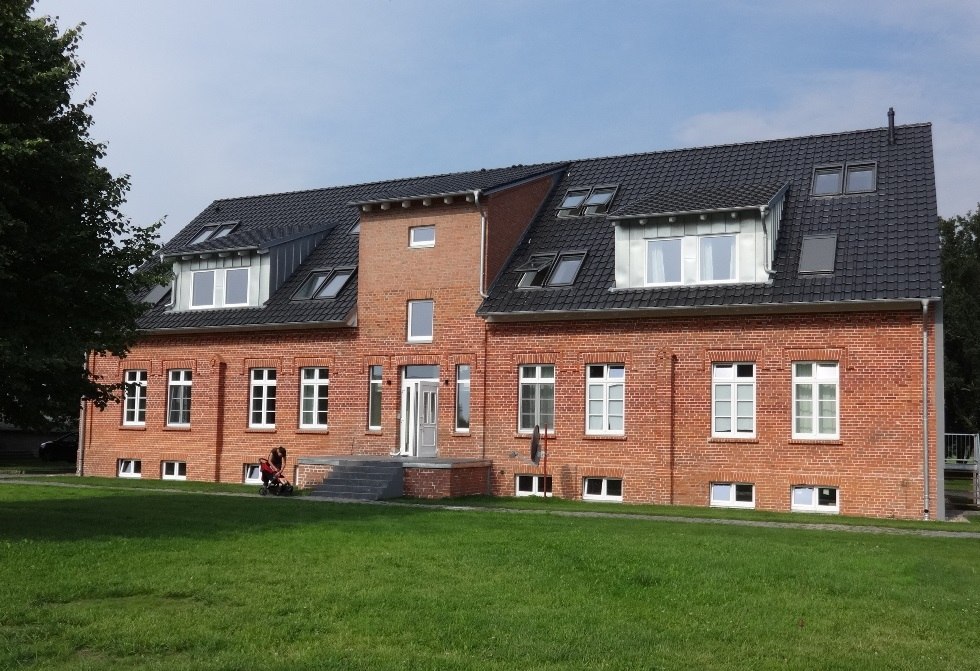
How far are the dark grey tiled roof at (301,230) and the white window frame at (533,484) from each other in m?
6.38

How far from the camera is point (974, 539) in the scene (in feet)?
54.3

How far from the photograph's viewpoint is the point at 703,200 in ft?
77.1

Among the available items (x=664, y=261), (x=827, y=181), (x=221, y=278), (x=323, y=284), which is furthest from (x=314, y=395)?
(x=827, y=181)

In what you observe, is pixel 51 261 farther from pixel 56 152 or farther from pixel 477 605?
pixel 477 605

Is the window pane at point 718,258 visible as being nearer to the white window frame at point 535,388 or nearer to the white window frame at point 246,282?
the white window frame at point 535,388

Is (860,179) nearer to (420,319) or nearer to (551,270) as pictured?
(551,270)

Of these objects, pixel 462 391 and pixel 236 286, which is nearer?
pixel 462 391

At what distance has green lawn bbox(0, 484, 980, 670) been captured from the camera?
25.4 feet

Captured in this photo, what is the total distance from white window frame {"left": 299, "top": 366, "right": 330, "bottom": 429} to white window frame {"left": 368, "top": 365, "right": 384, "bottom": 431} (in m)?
1.35

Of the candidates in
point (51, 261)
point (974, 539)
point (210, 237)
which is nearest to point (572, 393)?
point (974, 539)

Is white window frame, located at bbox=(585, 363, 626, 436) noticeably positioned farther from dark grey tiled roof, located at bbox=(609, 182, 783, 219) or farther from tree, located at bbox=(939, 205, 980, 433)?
tree, located at bbox=(939, 205, 980, 433)

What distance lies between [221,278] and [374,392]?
6.55 m

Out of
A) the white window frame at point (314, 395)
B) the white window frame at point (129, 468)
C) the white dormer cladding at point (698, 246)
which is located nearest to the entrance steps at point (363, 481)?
the white window frame at point (314, 395)

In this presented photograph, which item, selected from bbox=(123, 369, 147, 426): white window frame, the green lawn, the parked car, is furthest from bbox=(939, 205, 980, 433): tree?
the parked car
